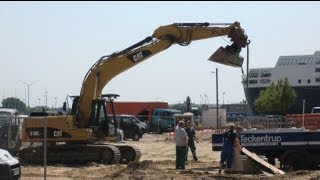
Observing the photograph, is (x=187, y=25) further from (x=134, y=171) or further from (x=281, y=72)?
(x=281, y=72)

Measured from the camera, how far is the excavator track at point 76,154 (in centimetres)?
2334

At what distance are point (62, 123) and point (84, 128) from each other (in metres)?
0.89

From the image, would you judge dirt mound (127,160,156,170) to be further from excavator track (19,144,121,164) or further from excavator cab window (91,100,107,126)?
excavator cab window (91,100,107,126)

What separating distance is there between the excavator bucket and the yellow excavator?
792mm

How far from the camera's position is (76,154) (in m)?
23.3

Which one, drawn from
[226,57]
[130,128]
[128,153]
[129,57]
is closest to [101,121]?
[128,153]

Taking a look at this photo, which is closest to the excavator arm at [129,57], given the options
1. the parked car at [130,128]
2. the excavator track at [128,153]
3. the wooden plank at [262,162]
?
the excavator track at [128,153]

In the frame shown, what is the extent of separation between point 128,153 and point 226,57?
569cm

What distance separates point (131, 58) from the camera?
24.0m

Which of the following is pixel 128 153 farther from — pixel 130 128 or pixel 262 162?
pixel 130 128

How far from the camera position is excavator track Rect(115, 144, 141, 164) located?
24.2 meters

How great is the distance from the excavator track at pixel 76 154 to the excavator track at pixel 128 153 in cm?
72

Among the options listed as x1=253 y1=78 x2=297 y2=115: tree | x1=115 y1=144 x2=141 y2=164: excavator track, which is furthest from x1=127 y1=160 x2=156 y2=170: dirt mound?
x1=253 y1=78 x2=297 y2=115: tree

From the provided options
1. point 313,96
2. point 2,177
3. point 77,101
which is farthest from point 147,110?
point 313,96
